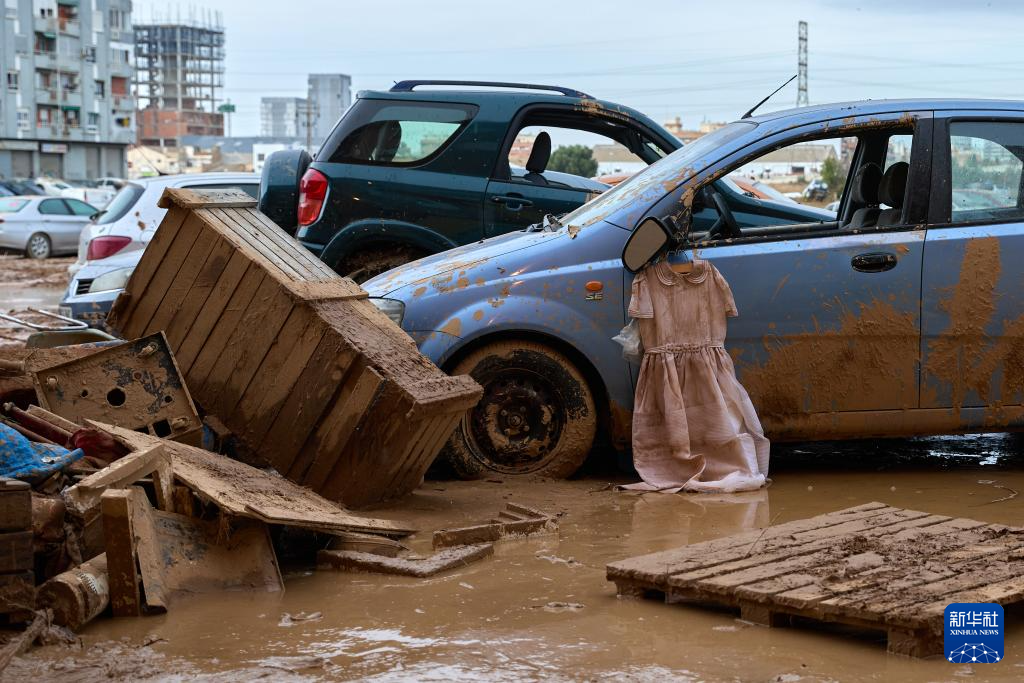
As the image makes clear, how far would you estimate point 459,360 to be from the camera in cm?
695

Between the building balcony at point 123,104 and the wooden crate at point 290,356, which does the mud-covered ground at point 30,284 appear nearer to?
the wooden crate at point 290,356

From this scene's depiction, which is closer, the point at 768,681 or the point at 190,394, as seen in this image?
the point at 768,681

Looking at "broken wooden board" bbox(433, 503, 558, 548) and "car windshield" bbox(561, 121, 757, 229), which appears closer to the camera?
"broken wooden board" bbox(433, 503, 558, 548)

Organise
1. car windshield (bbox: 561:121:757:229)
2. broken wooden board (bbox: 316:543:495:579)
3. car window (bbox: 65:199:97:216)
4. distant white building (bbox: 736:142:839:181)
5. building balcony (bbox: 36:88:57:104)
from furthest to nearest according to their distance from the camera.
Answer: building balcony (bbox: 36:88:57:104)
car window (bbox: 65:199:97:216)
distant white building (bbox: 736:142:839:181)
car windshield (bbox: 561:121:757:229)
broken wooden board (bbox: 316:543:495:579)

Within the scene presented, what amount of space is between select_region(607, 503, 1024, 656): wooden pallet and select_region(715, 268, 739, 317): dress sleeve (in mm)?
1465

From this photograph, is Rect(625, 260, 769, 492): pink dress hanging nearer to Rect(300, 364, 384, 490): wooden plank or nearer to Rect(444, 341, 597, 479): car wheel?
Rect(444, 341, 597, 479): car wheel

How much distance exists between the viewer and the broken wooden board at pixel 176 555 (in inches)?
182

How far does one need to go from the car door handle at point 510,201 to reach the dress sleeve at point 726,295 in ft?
10.1

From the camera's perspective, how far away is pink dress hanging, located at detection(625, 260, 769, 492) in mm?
6742

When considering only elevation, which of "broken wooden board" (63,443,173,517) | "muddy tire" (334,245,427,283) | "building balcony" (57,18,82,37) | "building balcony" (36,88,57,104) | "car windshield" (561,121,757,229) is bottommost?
"broken wooden board" (63,443,173,517)

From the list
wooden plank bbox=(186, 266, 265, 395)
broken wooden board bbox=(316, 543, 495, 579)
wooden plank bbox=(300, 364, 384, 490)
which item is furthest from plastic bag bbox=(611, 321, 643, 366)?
wooden plank bbox=(186, 266, 265, 395)

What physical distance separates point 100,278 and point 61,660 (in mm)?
8043

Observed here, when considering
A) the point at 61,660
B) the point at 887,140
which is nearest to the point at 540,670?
the point at 61,660

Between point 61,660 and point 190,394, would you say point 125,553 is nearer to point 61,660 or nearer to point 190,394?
point 61,660
